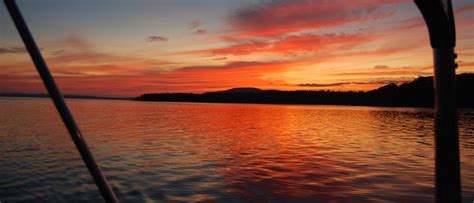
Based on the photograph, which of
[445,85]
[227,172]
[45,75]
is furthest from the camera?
[227,172]

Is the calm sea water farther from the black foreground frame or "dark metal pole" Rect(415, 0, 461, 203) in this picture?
"dark metal pole" Rect(415, 0, 461, 203)

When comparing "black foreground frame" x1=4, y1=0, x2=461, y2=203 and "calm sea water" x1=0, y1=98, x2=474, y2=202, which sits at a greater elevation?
"black foreground frame" x1=4, y1=0, x2=461, y2=203

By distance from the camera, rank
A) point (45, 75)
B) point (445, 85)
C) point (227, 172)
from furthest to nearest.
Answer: point (227, 172) → point (445, 85) → point (45, 75)

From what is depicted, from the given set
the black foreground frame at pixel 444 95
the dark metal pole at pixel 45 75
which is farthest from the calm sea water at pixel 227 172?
the dark metal pole at pixel 45 75

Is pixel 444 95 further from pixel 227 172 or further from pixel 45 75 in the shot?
pixel 227 172

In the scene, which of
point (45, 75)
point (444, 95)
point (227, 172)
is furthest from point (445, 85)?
point (227, 172)

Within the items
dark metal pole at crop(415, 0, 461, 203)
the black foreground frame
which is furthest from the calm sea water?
dark metal pole at crop(415, 0, 461, 203)

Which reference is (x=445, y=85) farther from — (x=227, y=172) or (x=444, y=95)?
(x=227, y=172)

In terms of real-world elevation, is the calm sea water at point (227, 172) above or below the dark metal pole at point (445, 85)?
below

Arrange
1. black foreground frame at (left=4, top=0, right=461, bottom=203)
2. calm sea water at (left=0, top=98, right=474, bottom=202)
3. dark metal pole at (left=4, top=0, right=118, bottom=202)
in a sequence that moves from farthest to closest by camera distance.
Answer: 1. calm sea water at (left=0, top=98, right=474, bottom=202)
2. black foreground frame at (left=4, top=0, right=461, bottom=203)
3. dark metal pole at (left=4, top=0, right=118, bottom=202)

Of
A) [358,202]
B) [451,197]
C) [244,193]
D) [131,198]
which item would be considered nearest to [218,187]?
[244,193]

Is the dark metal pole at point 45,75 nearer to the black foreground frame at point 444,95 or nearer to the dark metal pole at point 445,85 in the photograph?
the black foreground frame at point 444,95

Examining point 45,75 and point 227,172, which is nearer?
point 45,75

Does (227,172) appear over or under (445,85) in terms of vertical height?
under
